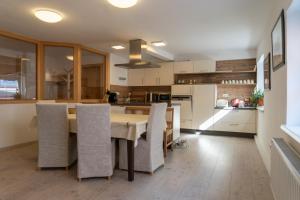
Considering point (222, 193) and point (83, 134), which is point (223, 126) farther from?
point (83, 134)

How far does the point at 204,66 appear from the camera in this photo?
623 centimetres

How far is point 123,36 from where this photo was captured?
440 centimetres

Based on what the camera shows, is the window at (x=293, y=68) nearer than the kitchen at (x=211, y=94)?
Yes

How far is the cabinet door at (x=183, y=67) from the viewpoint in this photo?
21.1ft

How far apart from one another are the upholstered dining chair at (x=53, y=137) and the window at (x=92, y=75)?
2579 mm

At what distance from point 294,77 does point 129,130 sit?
6.16 feet

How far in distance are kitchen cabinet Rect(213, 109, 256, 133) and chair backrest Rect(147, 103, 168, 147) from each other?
125 inches

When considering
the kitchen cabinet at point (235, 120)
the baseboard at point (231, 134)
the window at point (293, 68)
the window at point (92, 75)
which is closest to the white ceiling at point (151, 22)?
the window at point (92, 75)

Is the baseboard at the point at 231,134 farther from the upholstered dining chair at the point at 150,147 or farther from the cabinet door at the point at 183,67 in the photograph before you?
the upholstered dining chair at the point at 150,147

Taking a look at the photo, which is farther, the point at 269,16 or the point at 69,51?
the point at 69,51

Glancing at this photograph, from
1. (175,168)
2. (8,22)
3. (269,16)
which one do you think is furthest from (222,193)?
(8,22)

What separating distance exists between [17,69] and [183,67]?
4.31 meters

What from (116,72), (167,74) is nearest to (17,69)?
(116,72)

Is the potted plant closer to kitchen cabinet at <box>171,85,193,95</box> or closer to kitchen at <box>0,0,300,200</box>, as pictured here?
kitchen at <box>0,0,300,200</box>
